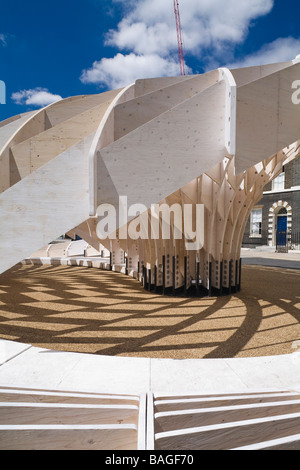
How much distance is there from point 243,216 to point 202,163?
22.7 ft

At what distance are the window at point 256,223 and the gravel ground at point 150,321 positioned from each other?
23.3m

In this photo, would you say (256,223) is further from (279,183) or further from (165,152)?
(165,152)

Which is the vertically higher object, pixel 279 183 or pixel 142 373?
pixel 279 183

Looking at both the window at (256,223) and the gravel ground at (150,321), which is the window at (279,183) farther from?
the gravel ground at (150,321)

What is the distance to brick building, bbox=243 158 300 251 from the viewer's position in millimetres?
29688

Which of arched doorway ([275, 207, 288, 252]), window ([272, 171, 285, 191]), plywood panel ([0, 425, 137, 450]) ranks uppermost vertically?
window ([272, 171, 285, 191])

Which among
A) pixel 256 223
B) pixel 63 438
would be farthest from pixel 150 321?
pixel 256 223

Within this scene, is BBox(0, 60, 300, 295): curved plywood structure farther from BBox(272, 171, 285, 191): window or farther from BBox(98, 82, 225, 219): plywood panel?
BBox(272, 171, 285, 191): window

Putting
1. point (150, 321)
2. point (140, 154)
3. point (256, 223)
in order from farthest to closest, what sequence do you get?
1. point (256, 223)
2. point (150, 321)
3. point (140, 154)

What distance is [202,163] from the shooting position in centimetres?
423

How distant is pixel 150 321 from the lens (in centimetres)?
706

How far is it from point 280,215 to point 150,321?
29229 millimetres

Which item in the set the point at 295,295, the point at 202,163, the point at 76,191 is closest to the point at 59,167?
the point at 76,191

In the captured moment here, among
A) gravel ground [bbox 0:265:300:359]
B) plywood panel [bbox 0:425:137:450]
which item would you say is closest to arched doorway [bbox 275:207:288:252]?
gravel ground [bbox 0:265:300:359]
